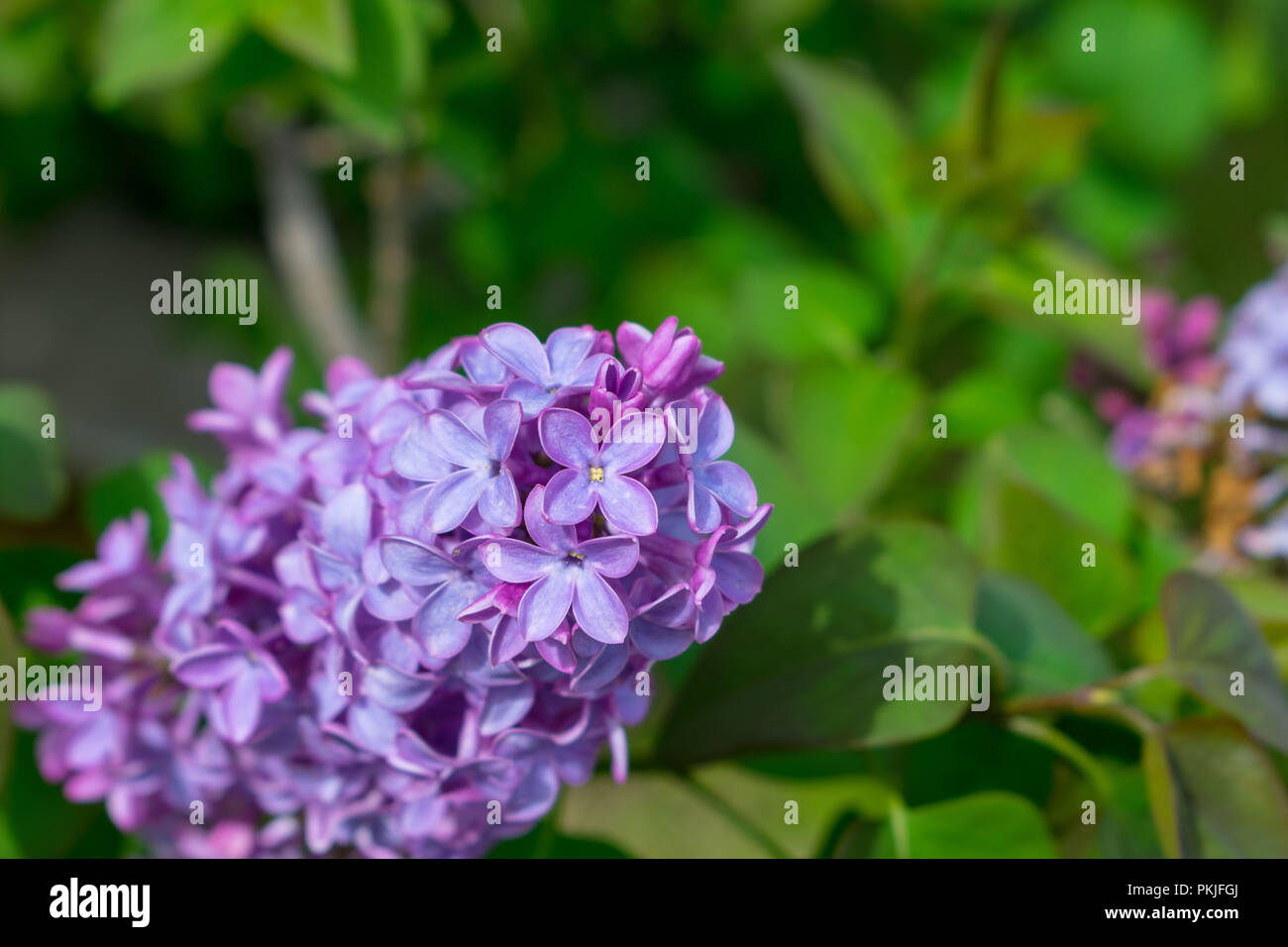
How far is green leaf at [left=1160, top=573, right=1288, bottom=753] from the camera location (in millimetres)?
534

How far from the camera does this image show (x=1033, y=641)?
0.61 m

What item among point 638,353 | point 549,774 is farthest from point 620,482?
point 549,774

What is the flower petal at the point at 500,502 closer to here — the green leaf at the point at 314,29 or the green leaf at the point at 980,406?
the green leaf at the point at 314,29

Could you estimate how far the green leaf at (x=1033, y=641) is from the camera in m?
0.59

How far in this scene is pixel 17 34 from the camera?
3.23ft

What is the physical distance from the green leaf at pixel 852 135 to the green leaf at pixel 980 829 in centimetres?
49

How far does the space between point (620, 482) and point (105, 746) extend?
0.34m

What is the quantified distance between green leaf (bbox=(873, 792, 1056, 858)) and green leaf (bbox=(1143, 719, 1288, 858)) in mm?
60

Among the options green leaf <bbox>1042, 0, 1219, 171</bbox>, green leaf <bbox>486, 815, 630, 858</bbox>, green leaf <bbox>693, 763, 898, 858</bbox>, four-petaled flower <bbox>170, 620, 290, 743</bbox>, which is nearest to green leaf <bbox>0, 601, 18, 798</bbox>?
four-petaled flower <bbox>170, 620, 290, 743</bbox>

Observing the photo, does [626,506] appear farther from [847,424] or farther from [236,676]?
[847,424]

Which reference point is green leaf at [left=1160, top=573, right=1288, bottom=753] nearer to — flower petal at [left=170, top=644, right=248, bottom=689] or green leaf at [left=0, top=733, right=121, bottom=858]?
flower petal at [left=170, top=644, right=248, bottom=689]

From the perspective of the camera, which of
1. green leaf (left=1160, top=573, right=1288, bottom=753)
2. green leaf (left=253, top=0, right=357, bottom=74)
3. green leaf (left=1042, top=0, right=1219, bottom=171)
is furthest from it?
green leaf (left=1042, top=0, right=1219, bottom=171)

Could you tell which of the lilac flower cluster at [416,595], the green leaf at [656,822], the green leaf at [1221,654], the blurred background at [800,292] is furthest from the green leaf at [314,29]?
the green leaf at [656,822]

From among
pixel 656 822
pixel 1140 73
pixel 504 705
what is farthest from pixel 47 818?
pixel 1140 73
